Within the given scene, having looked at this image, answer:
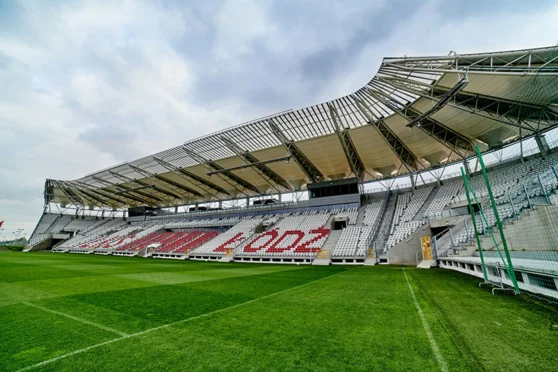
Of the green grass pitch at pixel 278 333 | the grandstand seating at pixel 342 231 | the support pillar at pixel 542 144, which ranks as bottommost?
the green grass pitch at pixel 278 333

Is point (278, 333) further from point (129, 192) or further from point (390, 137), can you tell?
point (129, 192)

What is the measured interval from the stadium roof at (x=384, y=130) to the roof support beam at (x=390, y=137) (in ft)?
0.31

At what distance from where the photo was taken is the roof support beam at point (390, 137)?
17.9 metres

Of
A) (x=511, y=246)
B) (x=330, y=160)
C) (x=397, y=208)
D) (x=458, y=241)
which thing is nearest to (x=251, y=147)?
(x=330, y=160)

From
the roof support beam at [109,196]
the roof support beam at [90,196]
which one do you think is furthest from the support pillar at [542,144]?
the roof support beam at [90,196]

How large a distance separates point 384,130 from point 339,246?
10.9 metres

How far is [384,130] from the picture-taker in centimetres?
2091

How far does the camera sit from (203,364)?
282cm

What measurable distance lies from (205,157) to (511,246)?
2646cm

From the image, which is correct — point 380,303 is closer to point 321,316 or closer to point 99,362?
point 321,316

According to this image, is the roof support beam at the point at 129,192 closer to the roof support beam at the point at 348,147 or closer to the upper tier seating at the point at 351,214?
the upper tier seating at the point at 351,214

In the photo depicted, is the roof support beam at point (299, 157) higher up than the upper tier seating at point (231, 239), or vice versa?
the roof support beam at point (299, 157)

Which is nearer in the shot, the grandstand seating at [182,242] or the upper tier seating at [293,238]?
the upper tier seating at [293,238]

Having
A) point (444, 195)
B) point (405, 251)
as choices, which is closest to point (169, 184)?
point (405, 251)
